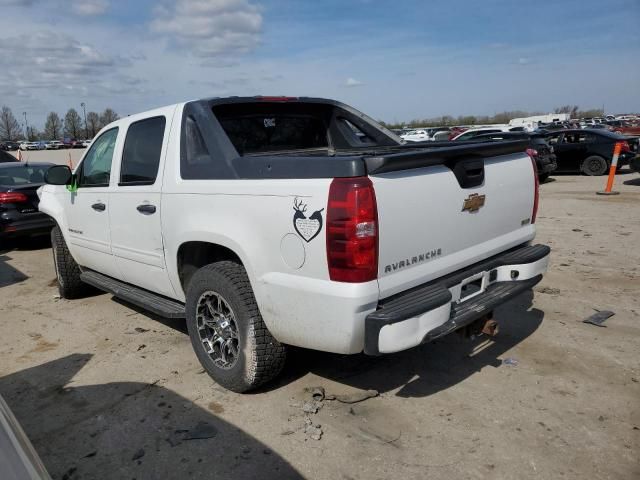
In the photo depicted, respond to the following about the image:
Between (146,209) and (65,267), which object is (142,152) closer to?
(146,209)

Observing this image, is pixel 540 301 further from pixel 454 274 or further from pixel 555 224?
pixel 555 224

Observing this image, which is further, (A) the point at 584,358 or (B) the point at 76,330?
(B) the point at 76,330

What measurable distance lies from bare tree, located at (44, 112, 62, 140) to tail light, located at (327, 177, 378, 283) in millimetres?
117690

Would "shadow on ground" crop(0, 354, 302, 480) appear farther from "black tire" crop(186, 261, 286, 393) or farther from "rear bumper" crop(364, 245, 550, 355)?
"rear bumper" crop(364, 245, 550, 355)

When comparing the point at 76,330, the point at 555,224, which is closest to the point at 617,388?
the point at 76,330

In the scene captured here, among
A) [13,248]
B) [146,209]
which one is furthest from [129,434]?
[13,248]

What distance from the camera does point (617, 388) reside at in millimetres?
3441

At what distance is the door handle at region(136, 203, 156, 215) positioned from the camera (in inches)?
154

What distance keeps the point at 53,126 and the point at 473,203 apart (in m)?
119

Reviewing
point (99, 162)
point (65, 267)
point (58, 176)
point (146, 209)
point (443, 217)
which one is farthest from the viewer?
point (65, 267)

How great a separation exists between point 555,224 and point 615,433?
6.64 metres

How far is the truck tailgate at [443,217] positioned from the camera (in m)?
2.79

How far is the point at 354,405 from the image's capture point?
338 centimetres

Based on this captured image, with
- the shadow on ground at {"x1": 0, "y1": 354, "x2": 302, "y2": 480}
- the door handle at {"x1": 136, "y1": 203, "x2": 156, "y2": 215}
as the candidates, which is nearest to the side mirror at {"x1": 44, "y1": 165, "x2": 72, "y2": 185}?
the door handle at {"x1": 136, "y1": 203, "x2": 156, "y2": 215}
